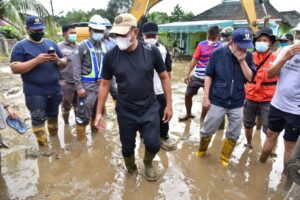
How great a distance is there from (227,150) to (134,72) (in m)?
1.78

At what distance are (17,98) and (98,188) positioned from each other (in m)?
5.28

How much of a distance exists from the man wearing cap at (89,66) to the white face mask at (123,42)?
1485mm

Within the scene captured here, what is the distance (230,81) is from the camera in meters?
3.47

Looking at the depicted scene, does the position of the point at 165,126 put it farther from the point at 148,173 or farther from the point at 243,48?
the point at 243,48

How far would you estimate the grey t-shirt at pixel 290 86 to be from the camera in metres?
3.11

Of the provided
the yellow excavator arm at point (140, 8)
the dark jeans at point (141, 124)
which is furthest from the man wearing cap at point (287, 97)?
the yellow excavator arm at point (140, 8)

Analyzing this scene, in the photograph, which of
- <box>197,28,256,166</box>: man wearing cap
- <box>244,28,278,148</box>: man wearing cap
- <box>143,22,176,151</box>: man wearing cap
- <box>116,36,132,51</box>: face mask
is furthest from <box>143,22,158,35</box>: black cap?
<box>244,28,278,148</box>: man wearing cap

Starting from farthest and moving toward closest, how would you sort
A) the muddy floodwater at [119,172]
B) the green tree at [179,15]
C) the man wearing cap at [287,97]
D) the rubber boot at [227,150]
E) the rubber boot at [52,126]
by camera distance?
the green tree at [179,15]
the rubber boot at [52,126]
the rubber boot at [227,150]
the muddy floodwater at [119,172]
the man wearing cap at [287,97]

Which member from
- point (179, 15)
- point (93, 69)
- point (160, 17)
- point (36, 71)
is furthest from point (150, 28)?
point (179, 15)

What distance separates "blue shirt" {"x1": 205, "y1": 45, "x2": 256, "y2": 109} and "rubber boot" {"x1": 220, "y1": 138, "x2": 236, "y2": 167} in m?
0.51

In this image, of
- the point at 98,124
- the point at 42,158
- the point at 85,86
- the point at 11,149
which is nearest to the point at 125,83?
the point at 98,124

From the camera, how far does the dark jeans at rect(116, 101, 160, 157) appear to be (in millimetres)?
3133

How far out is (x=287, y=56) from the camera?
9.58 feet

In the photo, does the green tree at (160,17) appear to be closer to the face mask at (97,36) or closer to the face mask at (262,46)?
the face mask at (97,36)
